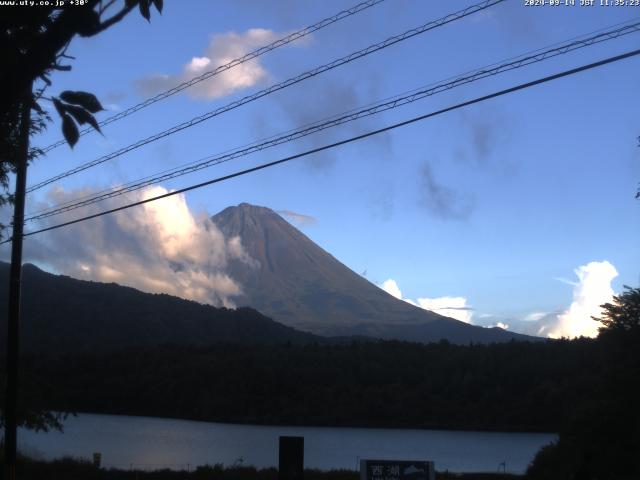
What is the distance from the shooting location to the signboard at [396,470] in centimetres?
1377

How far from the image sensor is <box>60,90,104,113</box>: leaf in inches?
213

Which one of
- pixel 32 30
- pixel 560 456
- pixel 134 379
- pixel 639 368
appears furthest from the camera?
pixel 134 379

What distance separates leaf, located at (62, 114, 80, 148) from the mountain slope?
113362 millimetres

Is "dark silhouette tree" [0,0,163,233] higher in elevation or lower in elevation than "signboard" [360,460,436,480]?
higher

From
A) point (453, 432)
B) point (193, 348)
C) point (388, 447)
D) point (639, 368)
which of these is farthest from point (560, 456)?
point (193, 348)

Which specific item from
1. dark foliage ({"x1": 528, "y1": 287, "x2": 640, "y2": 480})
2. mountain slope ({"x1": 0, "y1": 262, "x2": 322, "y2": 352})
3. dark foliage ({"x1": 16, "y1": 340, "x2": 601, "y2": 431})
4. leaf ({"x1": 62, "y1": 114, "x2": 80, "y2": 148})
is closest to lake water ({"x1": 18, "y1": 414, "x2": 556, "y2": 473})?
dark foliage ({"x1": 16, "y1": 340, "x2": 601, "y2": 431})

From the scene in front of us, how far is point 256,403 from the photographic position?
338 ft

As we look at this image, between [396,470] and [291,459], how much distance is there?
5.94 feet

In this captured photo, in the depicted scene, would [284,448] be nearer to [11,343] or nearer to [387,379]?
[11,343]

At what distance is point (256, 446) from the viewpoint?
206 ft

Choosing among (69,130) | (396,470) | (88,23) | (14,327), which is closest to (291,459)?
(396,470)

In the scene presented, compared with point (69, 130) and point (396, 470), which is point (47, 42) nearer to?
point (69, 130)

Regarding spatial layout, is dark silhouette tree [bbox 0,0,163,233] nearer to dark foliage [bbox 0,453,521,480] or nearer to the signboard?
the signboard

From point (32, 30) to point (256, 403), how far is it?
100 meters
